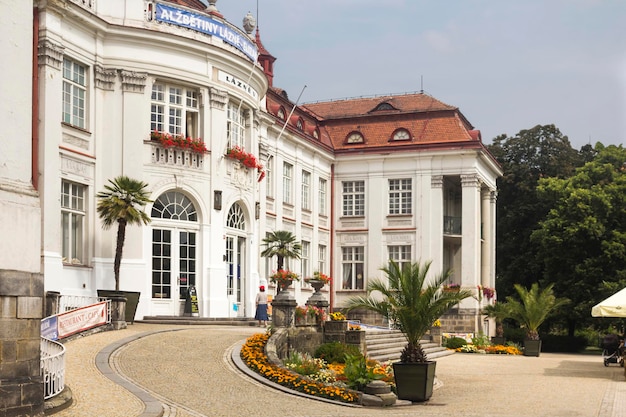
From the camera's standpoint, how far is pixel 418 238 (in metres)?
44.7

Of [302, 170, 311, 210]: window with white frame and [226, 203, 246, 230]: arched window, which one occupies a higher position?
[302, 170, 311, 210]: window with white frame

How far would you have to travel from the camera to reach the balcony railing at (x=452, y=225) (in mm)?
44844

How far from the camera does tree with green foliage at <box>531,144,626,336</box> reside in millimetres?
45312

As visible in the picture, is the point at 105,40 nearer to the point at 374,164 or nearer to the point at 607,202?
the point at 374,164

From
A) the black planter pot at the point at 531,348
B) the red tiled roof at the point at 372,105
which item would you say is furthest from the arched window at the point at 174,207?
the red tiled roof at the point at 372,105

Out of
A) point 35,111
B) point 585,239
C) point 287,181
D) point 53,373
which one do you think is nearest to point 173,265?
point 35,111

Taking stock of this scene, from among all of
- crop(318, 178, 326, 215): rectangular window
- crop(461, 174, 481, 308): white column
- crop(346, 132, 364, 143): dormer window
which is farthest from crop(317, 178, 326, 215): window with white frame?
crop(461, 174, 481, 308): white column

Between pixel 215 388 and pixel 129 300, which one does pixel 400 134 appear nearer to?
pixel 129 300

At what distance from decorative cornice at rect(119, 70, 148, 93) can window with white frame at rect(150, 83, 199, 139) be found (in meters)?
0.57

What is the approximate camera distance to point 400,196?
149 feet

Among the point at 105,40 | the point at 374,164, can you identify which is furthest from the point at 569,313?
the point at 105,40

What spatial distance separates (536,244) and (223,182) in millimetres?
25677

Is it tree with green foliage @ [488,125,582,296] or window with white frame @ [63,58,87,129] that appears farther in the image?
tree with green foliage @ [488,125,582,296]

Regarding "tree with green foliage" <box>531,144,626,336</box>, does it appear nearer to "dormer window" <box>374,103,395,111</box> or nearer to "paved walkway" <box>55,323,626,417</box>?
"dormer window" <box>374,103,395,111</box>
